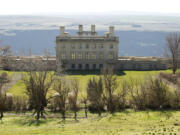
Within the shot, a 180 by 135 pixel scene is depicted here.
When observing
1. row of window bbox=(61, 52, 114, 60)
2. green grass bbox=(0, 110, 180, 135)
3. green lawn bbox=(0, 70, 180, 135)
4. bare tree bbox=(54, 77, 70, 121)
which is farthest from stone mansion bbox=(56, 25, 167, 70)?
green grass bbox=(0, 110, 180, 135)

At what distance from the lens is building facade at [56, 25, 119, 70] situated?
330 ft

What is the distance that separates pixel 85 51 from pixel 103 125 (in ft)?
199

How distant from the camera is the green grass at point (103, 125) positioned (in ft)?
122

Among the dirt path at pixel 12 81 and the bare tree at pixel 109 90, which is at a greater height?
the bare tree at pixel 109 90

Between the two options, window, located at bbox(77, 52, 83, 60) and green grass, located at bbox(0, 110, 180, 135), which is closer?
green grass, located at bbox(0, 110, 180, 135)

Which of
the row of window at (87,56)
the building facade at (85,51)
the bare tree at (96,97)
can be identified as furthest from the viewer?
the row of window at (87,56)

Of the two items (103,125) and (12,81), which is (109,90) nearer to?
(103,125)

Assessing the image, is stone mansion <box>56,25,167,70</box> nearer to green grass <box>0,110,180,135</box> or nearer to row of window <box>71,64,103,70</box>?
row of window <box>71,64,103,70</box>

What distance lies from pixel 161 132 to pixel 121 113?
17.5 meters

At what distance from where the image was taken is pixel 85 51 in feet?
334

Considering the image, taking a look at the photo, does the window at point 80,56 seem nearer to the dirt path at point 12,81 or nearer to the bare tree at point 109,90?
the dirt path at point 12,81

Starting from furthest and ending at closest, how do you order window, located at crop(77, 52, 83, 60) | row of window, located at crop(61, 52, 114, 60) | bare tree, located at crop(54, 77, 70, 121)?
window, located at crop(77, 52, 83, 60) < row of window, located at crop(61, 52, 114, 60) < bare tree, located at crop(54, 77, 70, 121)

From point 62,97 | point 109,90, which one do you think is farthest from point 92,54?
point 62,97

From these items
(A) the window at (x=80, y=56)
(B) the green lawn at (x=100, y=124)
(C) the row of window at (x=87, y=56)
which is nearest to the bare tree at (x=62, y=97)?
(B) the green lawn at (x=100, y=124)
